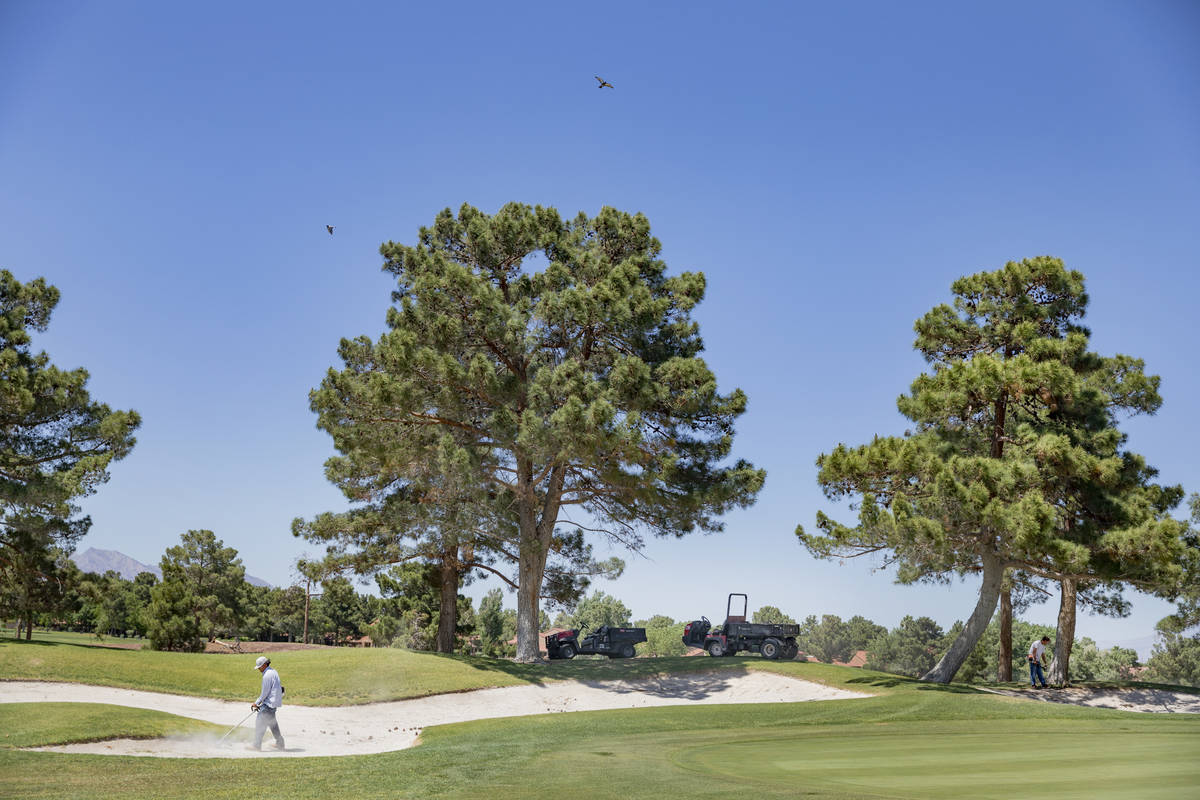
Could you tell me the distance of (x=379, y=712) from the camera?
21.7 metres

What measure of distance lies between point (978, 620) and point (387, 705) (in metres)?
18.2

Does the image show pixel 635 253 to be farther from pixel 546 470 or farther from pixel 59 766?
pixel 59 766

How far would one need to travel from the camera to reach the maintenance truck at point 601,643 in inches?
1309

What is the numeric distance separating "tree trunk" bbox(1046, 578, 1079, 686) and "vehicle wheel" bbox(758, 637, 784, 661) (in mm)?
9107

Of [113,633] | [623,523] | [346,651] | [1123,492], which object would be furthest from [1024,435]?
[113,633]

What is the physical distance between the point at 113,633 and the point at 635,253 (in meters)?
77.5

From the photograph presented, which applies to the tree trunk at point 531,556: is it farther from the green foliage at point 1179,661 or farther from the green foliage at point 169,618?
the green foliage at point 1179,661

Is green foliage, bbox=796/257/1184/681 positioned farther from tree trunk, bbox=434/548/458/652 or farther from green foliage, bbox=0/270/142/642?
green foliage, bbox=0/270/142/642

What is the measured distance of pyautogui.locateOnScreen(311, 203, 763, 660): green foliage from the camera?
27594 mm

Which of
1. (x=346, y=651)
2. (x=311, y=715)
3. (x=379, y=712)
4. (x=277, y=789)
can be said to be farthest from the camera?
(x=346, y=651)

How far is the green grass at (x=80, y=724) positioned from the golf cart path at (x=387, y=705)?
0.30 m

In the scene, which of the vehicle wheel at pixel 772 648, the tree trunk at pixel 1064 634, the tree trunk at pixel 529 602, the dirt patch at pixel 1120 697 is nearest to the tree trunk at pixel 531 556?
the tree trunk at pixel 529 602

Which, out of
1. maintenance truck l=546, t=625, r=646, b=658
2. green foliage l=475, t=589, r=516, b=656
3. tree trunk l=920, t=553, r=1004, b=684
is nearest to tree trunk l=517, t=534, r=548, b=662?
maintenance truck l=546, t=625, r=646, b=658

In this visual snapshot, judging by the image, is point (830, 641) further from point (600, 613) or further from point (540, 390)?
point (540, 390)
